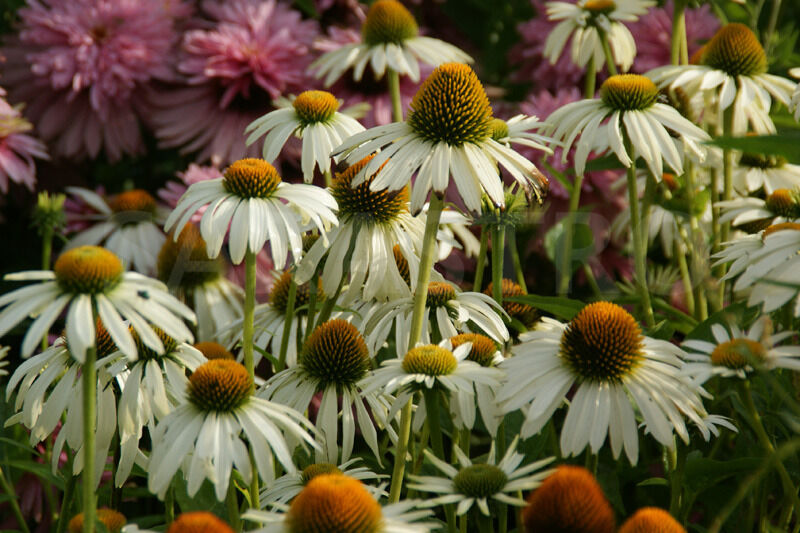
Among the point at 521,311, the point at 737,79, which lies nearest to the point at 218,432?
the point at 521,311

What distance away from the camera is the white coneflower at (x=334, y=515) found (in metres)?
0.74

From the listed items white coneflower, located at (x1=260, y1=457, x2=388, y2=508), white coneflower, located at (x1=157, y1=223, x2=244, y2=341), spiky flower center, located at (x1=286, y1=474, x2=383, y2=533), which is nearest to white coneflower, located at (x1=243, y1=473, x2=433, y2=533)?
spiky flower center, located at (x1=286, y1=474, x2=383, y2=533)

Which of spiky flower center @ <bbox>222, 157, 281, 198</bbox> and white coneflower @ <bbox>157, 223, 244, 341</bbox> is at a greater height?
spiky flower center @ <bbox>222, 157, 281, 198</bbox>

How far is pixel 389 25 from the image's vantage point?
5.86 feet

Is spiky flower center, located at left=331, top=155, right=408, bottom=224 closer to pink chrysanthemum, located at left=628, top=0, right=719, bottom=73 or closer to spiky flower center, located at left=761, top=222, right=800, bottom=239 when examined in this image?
spiky flower center, located at left=761, top=222, right=800, bottom=239

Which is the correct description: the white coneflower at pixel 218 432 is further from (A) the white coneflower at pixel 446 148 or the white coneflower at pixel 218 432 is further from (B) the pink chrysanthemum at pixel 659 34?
(B) the pink chrysanthemum at pixel 659 34

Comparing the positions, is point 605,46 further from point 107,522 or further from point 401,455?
point 107,522

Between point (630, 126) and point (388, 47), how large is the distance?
2.13 feet

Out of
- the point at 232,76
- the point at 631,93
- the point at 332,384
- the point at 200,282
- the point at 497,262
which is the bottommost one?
the point at 200,282

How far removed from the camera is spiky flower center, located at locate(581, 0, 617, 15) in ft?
5.59

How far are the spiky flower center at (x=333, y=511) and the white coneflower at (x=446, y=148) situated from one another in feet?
1.16

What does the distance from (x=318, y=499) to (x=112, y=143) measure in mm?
1405

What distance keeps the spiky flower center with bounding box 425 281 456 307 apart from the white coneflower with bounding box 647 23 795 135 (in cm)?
55

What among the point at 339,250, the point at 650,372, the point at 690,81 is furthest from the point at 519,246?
the point at 650,372
